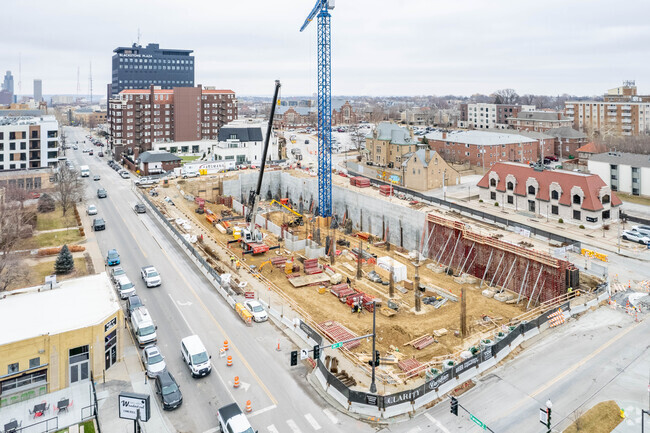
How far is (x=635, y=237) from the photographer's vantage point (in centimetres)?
5047

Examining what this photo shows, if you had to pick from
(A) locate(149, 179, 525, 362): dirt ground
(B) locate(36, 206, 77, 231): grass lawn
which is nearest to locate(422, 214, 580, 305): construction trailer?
(A) locate(149, 179, 525, 362): dirt ground

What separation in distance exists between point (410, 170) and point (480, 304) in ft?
137

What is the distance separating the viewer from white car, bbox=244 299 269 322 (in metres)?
34.8

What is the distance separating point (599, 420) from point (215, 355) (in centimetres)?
2282

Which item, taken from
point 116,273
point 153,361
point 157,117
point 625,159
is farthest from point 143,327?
point 157,117

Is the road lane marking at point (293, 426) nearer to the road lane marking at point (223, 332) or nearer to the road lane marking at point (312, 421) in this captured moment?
the road lane marking at point (312, 421)

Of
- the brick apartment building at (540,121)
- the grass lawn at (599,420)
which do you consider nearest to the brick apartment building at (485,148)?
the brick apartment building at (540,121)

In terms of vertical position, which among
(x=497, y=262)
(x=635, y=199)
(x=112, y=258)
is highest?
(x=635, y=199)

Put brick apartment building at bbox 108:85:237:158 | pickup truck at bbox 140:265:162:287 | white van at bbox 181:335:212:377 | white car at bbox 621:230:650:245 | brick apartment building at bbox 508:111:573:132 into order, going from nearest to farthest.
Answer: white van at bbox 181:335:212:377
pickup truck at bbox 140:265:162:287
white car at bbox 621:230:650:245
brick apartment building at bbox 108:85:237:158
brick apartment building at bbox 508:111:573:132

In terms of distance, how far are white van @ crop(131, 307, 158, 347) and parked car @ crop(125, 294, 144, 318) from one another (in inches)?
50.9

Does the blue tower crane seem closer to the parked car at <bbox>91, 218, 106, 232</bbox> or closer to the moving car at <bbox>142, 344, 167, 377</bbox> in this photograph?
the parked car at <bbox>91, 218, 106, 232</bbox>

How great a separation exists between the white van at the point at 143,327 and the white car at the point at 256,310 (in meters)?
7.22

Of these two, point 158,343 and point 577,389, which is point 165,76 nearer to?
point 158,343

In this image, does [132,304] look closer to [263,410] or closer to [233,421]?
[263,410]
